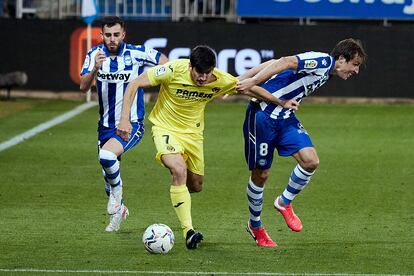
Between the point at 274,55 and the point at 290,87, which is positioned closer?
the point at 290,87

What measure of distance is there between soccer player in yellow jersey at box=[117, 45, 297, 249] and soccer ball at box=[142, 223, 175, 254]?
0.75 feet

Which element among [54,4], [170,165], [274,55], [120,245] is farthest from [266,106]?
[54,4]

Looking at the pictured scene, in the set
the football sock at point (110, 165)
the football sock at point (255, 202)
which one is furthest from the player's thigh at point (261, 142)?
the football sock at point (110, 165)

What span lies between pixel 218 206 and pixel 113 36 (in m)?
2.69

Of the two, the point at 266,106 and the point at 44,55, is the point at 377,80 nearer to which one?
the point at 44,55

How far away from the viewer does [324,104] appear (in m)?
28.1

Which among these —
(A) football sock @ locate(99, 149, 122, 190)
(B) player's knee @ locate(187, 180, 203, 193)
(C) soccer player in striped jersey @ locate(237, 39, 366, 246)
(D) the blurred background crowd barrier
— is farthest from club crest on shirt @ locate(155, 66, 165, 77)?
(D) the blurred background crowd barrier

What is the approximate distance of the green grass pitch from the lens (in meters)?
10.6

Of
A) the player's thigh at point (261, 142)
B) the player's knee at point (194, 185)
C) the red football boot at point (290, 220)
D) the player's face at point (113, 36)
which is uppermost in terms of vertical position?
the player's face at point (113, 36)

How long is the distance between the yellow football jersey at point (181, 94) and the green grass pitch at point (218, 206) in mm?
1165

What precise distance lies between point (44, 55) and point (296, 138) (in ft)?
56.4

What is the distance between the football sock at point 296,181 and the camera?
39.0 feet

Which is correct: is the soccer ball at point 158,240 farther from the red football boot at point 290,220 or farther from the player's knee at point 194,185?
the red football boot at point 290,220

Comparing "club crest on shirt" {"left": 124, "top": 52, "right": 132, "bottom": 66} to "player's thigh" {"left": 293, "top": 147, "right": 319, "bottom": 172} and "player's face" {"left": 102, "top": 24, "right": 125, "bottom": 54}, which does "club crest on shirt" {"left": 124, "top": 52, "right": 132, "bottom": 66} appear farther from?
"player's thigh" {"left": 293, "top": 147, "right": 319, "bottom": 172}
